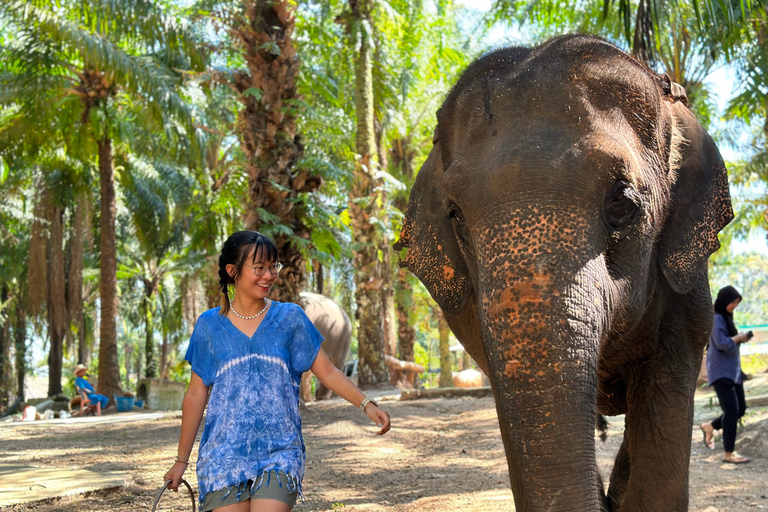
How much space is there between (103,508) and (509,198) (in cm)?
376

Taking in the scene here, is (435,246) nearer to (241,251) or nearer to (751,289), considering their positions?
(241,251)

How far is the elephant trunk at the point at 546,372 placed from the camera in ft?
9.20

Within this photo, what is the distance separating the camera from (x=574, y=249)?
10.1 feet

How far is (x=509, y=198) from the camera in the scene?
325 cm

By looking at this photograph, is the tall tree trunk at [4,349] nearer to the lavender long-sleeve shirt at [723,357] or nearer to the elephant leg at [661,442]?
the lavender long-sleeve shirt at [723,357]

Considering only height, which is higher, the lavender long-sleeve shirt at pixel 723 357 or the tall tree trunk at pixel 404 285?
the tall tree trunk at pixel 404 285

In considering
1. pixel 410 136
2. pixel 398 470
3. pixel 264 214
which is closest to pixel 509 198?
pixel 398 470

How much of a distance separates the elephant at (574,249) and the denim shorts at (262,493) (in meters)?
0.87

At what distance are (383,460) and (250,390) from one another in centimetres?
554

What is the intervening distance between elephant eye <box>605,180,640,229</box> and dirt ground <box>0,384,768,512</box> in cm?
287

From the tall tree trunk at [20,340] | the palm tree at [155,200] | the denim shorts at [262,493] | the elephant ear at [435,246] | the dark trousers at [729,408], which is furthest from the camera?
the tall tree trunk at [20,340]

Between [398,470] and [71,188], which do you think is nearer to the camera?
[398,470]

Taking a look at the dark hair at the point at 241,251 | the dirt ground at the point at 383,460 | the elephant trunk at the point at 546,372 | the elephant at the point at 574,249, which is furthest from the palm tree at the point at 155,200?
the elephant trunk at the point at 546,372

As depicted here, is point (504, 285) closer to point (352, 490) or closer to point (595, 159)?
point (595, 159)
